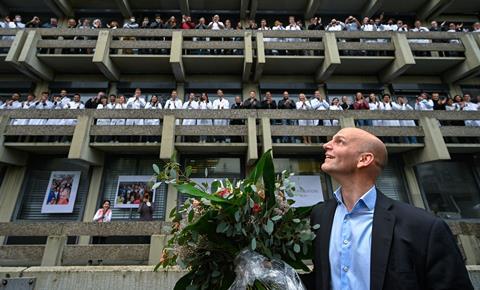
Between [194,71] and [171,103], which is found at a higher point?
[194,71]

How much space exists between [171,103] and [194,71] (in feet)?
9.54

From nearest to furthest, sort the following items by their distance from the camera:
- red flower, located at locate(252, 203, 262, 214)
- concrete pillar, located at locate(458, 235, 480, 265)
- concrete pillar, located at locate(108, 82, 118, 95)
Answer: red flower, located at locate(252, 203, 262, 214) → concrete pillar, located at locate(458, 235, 480, 265) → concrete pillar, located at locate(108, 82, 118, 95)

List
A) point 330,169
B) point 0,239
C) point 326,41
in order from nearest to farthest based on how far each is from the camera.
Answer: point 330,169
point 0,239
point 326,41

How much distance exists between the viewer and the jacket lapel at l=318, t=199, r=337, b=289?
5.74ft

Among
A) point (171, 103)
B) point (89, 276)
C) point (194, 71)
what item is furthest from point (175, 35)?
point (89, 276)

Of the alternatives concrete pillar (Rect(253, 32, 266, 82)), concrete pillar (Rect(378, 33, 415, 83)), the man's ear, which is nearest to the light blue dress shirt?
the man's ear

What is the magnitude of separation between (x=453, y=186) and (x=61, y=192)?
56.3ft

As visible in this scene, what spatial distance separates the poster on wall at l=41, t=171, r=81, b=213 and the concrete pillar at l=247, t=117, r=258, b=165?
7.54m

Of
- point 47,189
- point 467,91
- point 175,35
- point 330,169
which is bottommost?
point 330,169

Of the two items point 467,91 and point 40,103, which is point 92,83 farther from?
point 467,91

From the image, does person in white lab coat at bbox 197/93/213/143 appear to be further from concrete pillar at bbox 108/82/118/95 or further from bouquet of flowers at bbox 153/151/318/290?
bouquet of flowers at bbox 153/151/318/290

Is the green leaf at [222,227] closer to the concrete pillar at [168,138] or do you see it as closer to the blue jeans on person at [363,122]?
the concrete pillar at [168,138]

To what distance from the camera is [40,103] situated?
1135cm

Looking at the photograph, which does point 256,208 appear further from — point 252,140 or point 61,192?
point 61,192
